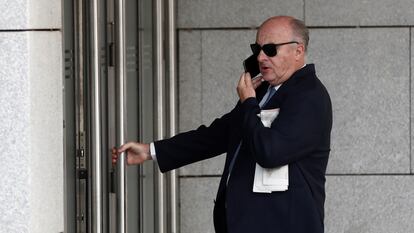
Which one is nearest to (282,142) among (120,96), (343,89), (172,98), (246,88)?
(246,88)

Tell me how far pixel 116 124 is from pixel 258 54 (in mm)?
1748

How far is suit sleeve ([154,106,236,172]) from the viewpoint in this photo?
6.75m

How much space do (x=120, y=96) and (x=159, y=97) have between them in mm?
1403

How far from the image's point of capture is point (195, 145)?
680 cm

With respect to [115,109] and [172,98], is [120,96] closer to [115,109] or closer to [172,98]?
[115,109]

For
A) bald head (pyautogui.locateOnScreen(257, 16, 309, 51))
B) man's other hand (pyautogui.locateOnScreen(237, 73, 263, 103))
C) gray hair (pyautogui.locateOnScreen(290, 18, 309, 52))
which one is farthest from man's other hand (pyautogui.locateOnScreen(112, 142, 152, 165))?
gray hair (pyautogui.locateOnScreen(290, 18, 309, 52))

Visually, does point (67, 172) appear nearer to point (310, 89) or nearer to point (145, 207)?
point (310, 89)

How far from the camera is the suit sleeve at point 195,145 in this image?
266 inches

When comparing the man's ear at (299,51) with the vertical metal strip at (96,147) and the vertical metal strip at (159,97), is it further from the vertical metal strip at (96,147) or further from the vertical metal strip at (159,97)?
the vertical metal strip at (159,97)

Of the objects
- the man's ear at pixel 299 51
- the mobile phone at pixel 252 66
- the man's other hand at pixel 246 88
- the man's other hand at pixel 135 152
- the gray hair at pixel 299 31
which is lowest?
the man's other hand at pixel 135 152

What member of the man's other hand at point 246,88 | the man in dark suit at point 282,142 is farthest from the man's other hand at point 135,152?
the man's other hand at point 246,88

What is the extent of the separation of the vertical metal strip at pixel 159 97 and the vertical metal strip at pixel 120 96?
122 cm

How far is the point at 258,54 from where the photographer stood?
20.3ft

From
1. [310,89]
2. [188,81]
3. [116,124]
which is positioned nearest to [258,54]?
[310,89]
